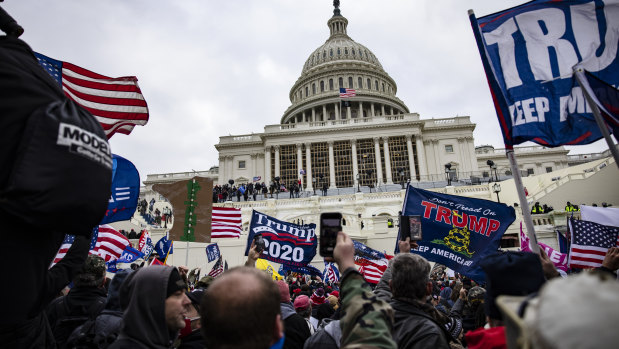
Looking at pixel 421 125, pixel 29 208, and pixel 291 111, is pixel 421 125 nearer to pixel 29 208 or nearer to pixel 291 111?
pixel 291 111

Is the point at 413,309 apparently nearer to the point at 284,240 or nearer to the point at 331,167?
the point at 284,240

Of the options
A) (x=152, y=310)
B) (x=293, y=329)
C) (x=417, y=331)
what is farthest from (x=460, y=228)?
(x=152, y=310)

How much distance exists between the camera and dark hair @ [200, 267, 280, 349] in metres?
1.54

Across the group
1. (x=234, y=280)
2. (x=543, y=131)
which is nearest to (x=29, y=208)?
(x=234, y=280)

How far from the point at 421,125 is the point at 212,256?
4393 centimetres

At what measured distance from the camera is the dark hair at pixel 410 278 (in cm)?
291

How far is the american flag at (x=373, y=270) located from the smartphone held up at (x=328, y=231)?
7121 millimetres

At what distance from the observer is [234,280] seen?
64.5 inches

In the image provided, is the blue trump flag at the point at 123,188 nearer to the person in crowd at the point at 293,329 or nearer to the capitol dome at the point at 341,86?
the person in crowd at the point at 293,329

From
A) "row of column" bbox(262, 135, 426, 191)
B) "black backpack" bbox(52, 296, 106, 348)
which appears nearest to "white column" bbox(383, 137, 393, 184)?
"row of column" bbox(262, 135, 426, 191)

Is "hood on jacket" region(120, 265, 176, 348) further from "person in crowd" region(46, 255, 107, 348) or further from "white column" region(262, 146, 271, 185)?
"white column" region(262, 146, 271, 185)

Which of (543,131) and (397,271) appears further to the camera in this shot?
(543,131)

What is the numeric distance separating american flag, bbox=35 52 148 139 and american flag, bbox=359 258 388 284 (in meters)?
6.20

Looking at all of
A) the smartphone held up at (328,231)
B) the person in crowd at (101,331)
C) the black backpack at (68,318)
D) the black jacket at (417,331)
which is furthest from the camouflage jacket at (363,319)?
the black backpack at (68,318)
